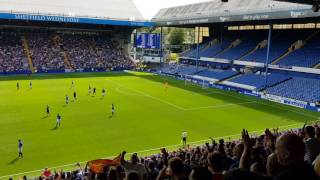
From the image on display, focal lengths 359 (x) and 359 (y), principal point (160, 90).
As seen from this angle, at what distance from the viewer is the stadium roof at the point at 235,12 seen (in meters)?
42.4

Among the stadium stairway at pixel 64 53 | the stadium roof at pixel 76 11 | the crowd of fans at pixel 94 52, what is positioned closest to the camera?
the stadium roof at pixel 76 11

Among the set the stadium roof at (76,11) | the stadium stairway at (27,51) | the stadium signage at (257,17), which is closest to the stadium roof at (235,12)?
the stadium signage at (257,17)

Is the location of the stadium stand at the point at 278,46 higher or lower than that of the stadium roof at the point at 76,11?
lower

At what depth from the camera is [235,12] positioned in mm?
51750

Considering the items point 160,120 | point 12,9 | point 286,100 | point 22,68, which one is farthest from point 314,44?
point 12,9

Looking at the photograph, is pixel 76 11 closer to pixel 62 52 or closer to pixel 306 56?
pixel 62 52

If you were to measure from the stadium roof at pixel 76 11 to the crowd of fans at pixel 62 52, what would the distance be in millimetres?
5688

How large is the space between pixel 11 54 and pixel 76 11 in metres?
17.1

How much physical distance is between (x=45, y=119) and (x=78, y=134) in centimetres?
589

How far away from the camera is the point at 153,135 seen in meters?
27.8

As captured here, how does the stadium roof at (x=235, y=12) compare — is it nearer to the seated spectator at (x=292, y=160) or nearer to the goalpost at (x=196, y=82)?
the goalpost at (x=196, y=82)

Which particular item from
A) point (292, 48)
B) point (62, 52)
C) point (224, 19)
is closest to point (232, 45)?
point (224, 19)

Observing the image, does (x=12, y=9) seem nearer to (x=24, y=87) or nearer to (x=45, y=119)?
(x=24, y=87)

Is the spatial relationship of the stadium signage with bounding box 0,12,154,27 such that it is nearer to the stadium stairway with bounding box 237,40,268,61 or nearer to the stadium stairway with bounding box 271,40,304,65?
the stadium stairway with bounding box 237,40,268,61
